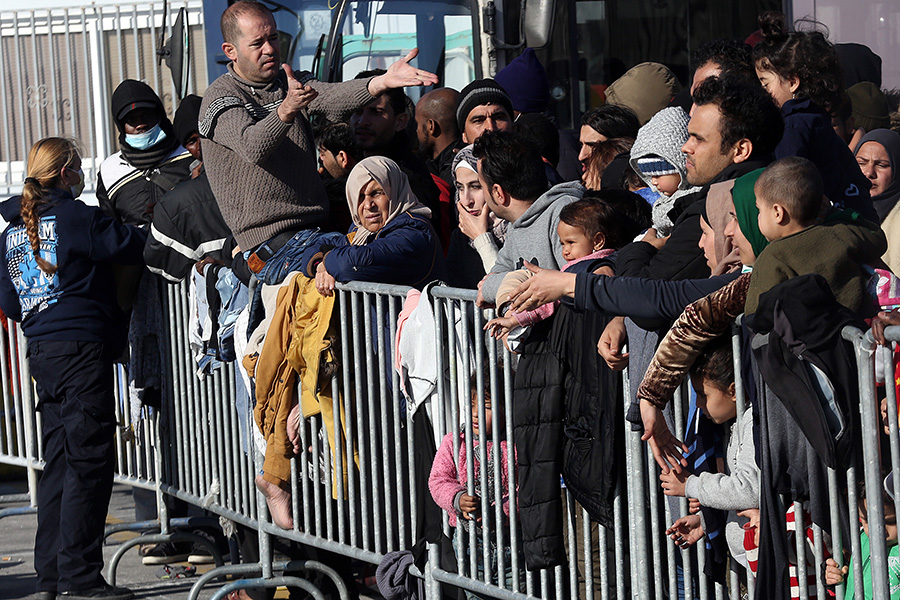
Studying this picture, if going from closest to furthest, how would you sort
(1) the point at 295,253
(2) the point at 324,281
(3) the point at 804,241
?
(3) the point at 804,241
(2) the point at 324,281
(1) the point at 295,253

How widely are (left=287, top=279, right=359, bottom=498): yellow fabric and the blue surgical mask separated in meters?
2.50

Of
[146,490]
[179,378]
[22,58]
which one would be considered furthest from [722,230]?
[22,58]

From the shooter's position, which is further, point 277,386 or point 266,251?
point 266,251

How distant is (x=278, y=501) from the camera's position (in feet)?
18.9

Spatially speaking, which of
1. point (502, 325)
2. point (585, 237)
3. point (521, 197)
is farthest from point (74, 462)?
point (585, 237)

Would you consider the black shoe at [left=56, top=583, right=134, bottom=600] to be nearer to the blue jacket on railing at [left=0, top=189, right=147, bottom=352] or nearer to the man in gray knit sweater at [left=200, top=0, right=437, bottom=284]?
the blue jacket on railing at [left=0, top=189, right=147, bottom=352]

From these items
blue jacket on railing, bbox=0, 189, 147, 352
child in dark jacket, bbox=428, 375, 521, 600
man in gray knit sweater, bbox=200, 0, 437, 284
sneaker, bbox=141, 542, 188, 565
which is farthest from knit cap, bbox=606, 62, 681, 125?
sneaker, bbox=141, 542, 188, 565

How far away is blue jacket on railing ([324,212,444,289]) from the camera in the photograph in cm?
515

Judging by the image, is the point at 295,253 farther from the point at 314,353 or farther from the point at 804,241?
the point at 804,241

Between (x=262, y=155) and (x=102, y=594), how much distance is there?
2.36m

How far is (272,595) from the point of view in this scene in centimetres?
608

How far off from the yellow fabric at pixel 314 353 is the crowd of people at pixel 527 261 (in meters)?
0.01

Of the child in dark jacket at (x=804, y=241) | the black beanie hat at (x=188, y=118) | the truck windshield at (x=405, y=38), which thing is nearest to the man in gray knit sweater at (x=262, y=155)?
the black beanie hat at (x=188, y=118)

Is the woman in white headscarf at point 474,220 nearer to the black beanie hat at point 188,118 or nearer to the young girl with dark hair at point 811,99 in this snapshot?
the young girl with dark hair at point 811,99
